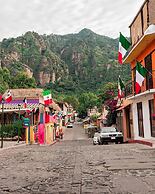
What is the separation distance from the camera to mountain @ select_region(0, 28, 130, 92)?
394ft

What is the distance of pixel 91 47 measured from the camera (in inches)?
5832

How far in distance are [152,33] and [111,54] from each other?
12187 cm

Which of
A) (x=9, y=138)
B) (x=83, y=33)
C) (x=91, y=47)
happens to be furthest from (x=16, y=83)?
(x=83, y=33)

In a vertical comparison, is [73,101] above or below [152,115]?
above

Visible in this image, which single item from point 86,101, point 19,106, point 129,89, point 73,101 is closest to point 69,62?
point 73,101

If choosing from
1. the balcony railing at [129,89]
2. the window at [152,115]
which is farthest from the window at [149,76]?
the balcony railing at [129,89]

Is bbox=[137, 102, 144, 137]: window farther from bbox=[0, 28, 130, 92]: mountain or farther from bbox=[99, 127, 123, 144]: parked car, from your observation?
bbox=[0, 28, 130, 92]: mountain

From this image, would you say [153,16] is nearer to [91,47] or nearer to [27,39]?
[27,39]

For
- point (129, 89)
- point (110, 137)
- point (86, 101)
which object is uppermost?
point (86, 101)

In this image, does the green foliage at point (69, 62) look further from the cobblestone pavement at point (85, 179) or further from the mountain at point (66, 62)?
the cobblestone pavement at point (85, 179)

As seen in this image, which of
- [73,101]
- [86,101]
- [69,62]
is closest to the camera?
[86,101]

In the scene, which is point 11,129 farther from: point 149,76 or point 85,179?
point 85,179

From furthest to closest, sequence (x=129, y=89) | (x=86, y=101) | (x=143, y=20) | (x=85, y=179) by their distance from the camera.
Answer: (x=86, y=101)
(x=129, y=89)
(x=143, y=20)
(x=85, y=179)

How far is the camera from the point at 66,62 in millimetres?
152250
